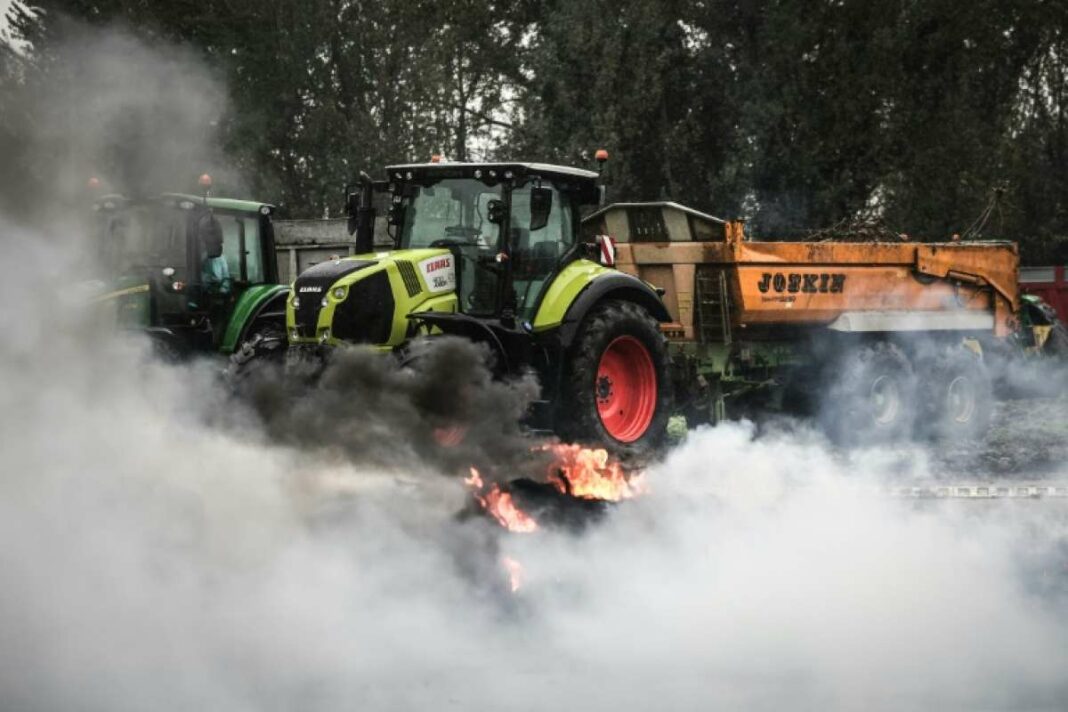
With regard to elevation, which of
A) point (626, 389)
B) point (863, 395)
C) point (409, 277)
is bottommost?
point (863, 395)

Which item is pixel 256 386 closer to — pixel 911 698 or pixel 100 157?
pixel 100 157

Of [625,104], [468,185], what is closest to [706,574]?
[468,185]

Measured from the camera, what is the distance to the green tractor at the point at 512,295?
10938mm

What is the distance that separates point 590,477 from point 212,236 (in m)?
4.80

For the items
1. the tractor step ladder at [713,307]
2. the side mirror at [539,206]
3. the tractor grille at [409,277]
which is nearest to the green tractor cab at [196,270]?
the tractor grille at [409,277]

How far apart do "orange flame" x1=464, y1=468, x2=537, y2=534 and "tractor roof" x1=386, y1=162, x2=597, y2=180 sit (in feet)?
8.98

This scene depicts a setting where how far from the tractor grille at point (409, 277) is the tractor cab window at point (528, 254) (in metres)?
0.83

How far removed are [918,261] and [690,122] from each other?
13340 mm

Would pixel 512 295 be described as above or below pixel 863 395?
above

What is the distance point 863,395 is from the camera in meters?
16.1

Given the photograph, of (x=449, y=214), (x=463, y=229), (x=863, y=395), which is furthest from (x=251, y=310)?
(x=863, y=395)

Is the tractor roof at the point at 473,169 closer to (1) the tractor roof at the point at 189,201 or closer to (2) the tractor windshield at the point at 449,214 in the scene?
(2) the tractor windshield at the point at 449,214

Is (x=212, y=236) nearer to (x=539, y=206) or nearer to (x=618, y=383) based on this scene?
(x=539, y=206)

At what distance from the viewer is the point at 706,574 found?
9477 mm
